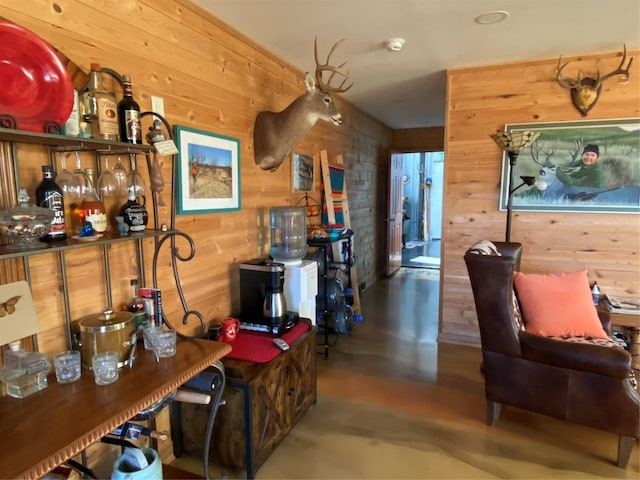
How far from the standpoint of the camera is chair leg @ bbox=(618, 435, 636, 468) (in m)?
2.03

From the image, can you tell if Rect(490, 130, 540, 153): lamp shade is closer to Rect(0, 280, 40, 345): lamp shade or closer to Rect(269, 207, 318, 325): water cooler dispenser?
Rect(269, 207, 318, 325): water cooler dispenser

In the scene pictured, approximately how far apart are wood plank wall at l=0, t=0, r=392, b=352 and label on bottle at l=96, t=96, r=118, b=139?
0.66 ft

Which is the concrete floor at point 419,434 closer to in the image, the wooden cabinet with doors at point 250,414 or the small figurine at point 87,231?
the wooden cabinet with doors at point 250,414

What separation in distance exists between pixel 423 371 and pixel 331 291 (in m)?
1.11

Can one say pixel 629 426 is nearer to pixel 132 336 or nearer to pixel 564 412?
pixel 564 412

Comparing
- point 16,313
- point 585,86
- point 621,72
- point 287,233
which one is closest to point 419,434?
point 287,233

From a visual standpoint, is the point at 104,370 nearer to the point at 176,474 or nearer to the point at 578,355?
the point at 176,474

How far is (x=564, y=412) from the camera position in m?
2.16

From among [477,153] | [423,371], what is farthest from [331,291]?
[477,153]

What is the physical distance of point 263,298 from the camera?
2428 mm

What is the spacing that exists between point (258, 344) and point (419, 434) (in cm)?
111

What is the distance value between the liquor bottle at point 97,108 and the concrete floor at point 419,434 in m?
1.73

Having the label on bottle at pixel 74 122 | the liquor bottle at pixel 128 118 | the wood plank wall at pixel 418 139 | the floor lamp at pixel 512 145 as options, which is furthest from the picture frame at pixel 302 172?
the wood plank wall at pixel 418 139

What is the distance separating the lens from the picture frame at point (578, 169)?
10.3 ft
